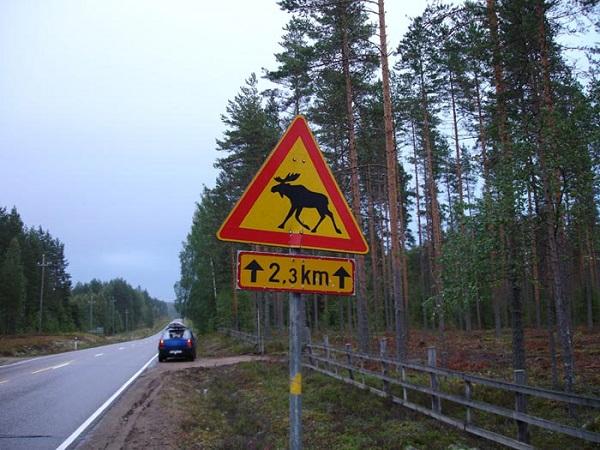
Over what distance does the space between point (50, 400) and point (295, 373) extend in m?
11.2

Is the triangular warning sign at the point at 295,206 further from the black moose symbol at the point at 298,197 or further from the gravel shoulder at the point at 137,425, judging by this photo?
the gravel shoulder at the point at 137,425

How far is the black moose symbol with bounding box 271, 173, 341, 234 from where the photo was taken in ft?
12.3

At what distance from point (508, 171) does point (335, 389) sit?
237 inches

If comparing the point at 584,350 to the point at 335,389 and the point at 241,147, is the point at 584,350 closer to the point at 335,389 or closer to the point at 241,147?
the point at 335,389

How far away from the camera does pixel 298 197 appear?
3785 millimetres

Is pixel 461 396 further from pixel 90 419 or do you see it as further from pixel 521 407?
pixel 90 419

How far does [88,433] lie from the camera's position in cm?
879

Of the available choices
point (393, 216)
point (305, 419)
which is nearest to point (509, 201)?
point (393, 216)

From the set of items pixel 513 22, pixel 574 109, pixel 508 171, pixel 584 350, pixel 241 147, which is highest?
pixel 241 147

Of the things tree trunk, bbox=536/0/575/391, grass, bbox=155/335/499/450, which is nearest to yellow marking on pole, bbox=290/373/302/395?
grass, bbox=155/335/499/450

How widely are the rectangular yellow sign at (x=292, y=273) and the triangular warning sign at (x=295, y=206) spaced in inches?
5.2

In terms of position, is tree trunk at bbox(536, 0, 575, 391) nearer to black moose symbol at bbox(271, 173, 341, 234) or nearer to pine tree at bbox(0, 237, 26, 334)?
black moose symbol at bbox(271, 173, 341, 234)

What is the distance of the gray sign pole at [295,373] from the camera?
3305mm

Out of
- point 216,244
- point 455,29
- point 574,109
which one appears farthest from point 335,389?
point 216,244
